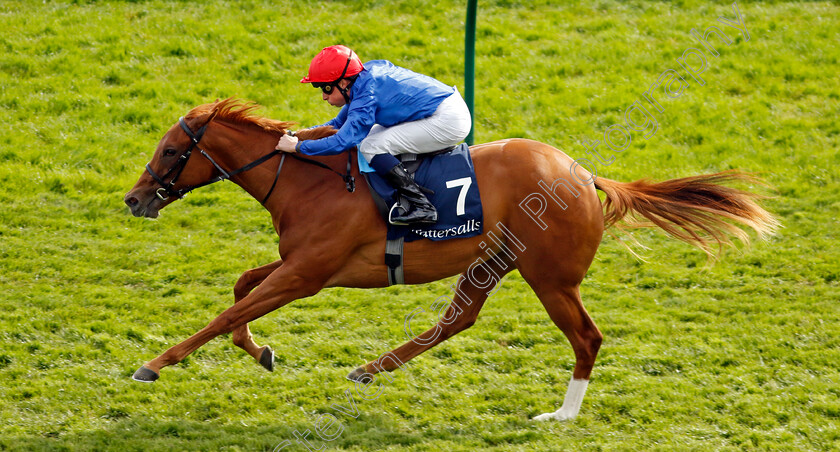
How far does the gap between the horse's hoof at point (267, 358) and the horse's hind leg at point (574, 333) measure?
72.3 inches

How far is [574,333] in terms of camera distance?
232 inches

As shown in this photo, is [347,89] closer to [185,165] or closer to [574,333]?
[185,165]

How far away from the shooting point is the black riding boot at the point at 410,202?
5.60 metres

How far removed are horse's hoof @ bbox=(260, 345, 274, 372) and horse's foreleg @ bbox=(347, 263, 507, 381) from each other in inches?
21.6

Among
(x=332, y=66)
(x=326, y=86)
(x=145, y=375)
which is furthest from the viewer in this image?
(x=326, y=86)

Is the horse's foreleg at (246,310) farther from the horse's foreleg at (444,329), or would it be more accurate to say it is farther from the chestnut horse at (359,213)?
the horse's foreleg at (444,329)

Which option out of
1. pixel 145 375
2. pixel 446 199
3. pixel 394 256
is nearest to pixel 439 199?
pixel 446 199

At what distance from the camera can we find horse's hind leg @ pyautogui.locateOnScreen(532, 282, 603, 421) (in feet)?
19.2

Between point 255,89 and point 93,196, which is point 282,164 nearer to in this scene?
point 93,196

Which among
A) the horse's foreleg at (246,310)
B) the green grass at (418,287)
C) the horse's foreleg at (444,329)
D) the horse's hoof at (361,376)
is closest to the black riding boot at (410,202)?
the horse's foreleg at (246,310)

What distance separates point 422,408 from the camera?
615 centimetres

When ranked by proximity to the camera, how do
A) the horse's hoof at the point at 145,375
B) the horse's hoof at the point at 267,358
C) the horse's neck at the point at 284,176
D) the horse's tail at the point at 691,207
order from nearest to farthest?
1. the horse's hoof at the point at 145,375
2. the horse's neck at the point at 284,176
3. the horse's tail at the point at 691,207
4. the horse's hoof at the point at 267,358

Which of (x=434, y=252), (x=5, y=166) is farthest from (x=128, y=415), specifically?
(x=5, y=166)

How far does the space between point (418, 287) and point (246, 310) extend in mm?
2696
